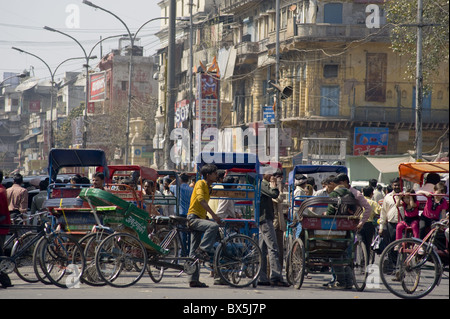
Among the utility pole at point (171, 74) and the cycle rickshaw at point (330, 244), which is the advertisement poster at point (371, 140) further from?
the cycle rickshaw at point (330, 244)

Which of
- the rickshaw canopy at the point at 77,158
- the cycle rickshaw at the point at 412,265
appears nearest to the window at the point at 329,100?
the rickshaw canopy at the point at 77,158

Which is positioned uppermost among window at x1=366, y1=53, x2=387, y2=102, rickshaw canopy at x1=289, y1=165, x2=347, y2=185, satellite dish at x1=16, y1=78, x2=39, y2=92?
satellite dish at x1=16, y1=78, x2=39, y2=92

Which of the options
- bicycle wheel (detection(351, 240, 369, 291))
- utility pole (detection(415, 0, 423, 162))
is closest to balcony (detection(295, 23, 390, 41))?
utility pole (detection(415, 0, 423, 162))

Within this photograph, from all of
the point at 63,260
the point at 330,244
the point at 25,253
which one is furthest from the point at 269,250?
the point at 25,253

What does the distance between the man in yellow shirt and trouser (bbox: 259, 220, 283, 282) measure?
3.20ft

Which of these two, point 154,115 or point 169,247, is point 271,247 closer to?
point 169,247

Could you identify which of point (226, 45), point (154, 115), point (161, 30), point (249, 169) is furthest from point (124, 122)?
point (249, 169)

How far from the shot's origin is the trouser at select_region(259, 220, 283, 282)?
38.5ft

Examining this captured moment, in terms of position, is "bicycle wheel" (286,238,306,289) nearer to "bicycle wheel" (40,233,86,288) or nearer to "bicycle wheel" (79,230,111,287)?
"bicycle wheel" (79,230,111,287)

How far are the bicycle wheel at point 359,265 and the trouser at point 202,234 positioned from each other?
1.98 metres

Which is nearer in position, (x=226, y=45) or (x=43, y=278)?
(x=43, y=278)

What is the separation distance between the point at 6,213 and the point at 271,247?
3780mm

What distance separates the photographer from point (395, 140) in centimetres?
4600

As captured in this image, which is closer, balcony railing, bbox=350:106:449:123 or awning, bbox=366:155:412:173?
awning, bbox=366:155:412:173
